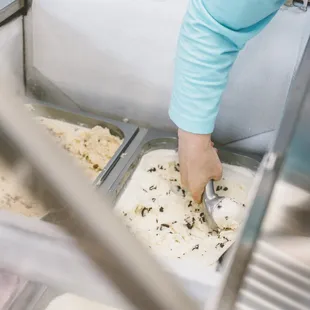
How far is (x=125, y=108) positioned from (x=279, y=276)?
111cm

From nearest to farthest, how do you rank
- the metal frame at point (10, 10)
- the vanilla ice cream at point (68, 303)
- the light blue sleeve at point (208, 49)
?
1. the vanilla ice cream at point (68, 303)
2. the light blue sleeve at point (208, 49)
3. the metal frame at point (10, 10)

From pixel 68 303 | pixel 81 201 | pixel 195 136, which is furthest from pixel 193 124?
pixel 81 201

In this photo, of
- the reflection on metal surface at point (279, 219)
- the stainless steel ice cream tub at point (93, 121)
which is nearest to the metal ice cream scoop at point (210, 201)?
the stainless steel ice cream tub at point (93, 121)

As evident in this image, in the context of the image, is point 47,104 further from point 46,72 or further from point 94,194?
point 94,194

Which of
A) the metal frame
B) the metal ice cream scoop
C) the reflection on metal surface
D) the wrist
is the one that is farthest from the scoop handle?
the metal frame

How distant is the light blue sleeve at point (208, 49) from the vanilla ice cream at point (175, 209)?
8.8 inches

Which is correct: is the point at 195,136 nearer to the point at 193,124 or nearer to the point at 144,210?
the point at 193,124

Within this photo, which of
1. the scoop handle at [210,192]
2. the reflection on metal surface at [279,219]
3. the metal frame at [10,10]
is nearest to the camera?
the reflection on metal surface at [279,219]

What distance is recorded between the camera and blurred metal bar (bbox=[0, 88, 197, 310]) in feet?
0.82

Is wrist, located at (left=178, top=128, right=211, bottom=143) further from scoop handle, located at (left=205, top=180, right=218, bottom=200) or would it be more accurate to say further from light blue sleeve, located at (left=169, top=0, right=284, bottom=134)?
scoop handle, located at (left=205, top=180, right=218, bottom=200)

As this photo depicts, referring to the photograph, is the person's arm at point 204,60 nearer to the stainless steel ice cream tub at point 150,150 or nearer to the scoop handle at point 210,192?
the scoop handle at point 210,192

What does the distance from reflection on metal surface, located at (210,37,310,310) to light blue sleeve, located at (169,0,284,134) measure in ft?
1.00

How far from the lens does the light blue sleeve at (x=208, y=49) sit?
967mm

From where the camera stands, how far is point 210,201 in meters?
1.21
